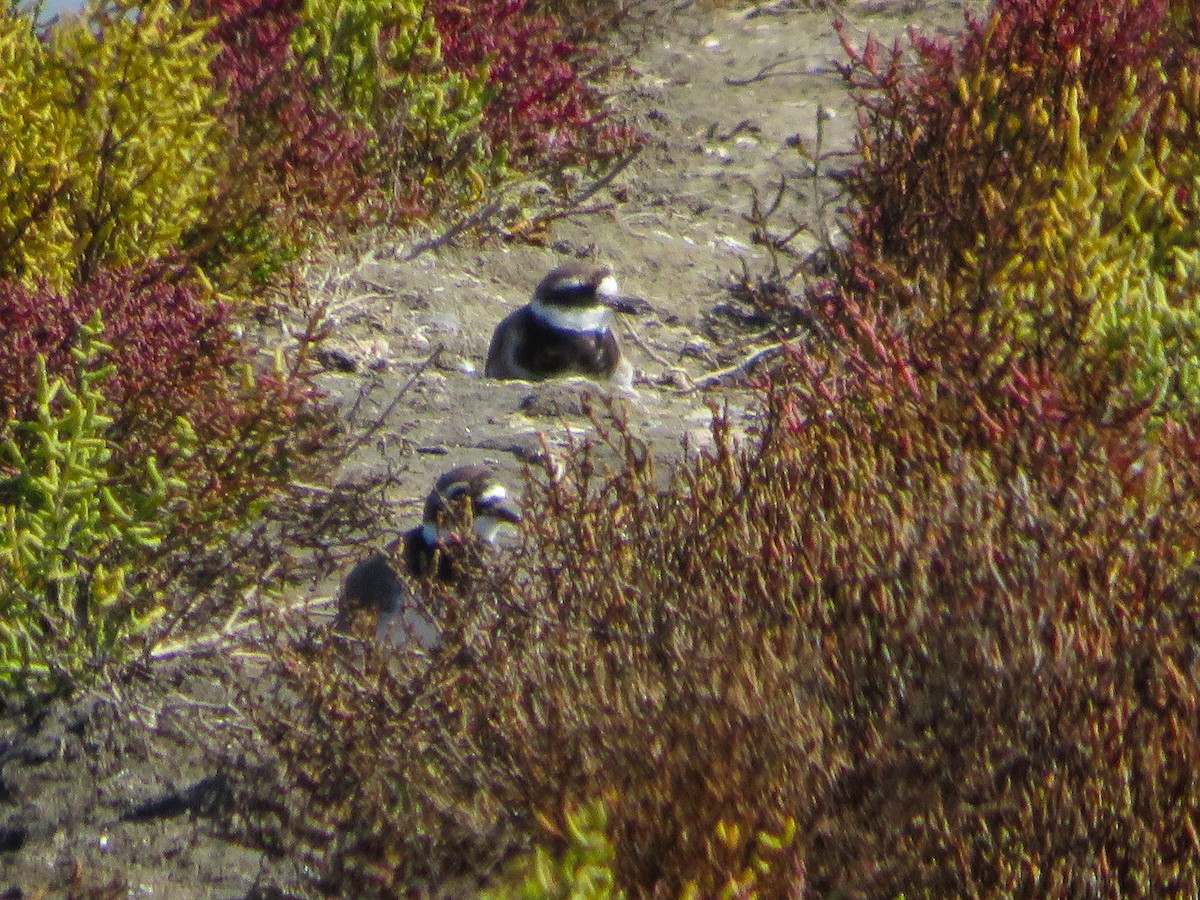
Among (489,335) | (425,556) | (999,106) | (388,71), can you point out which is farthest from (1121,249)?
(388,71)

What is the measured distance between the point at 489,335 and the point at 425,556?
3034 mm

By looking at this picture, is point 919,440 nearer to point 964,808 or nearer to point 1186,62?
point 964,808

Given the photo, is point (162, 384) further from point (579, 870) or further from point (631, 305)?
point (631, 305)

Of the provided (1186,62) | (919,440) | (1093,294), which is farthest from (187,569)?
(1186,62)

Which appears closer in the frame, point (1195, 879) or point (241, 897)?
point (1195, 879)

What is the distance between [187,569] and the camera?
4.52 m

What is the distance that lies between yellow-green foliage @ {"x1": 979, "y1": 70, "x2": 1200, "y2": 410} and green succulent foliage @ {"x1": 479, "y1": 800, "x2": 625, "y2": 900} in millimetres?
1789

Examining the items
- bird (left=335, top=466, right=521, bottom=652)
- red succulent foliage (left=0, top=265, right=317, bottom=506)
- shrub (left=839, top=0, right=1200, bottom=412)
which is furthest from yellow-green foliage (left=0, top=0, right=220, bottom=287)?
shrub (left=839, top=0, right=1200, bottom=412)

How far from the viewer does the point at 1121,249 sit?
4.95m

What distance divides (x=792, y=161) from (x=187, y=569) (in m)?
5.44

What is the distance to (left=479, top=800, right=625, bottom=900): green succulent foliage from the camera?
2.68 m

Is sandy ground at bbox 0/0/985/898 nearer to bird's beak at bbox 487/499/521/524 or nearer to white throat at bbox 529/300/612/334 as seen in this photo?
white throat at bbox 529/300/612/334

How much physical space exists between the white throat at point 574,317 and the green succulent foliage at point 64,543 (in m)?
2.82

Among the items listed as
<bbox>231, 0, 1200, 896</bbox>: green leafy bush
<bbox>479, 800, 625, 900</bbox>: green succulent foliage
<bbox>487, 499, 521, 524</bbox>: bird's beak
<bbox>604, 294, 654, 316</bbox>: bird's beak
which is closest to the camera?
<bbox>479, 800, 625, 900</bbox>: green succulent foliage
